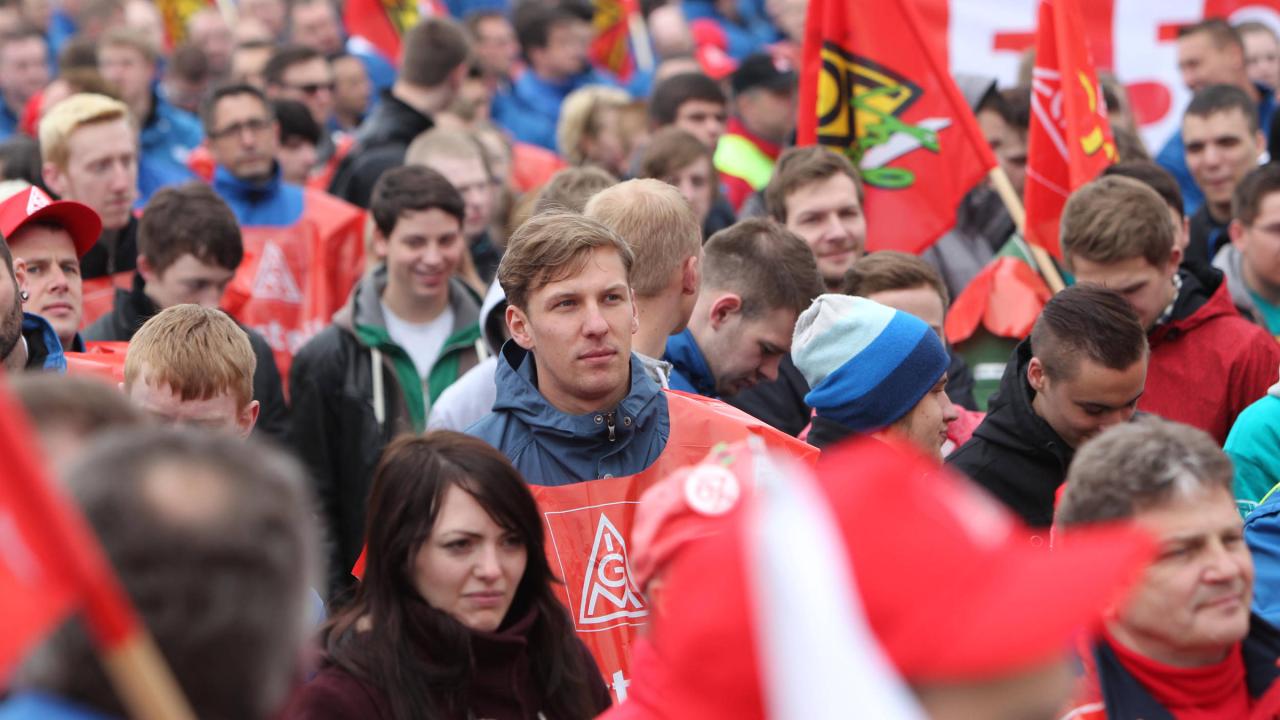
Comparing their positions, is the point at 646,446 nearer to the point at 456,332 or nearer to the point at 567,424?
the point at 567,424

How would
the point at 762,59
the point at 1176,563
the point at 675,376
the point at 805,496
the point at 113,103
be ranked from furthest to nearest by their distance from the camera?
the point at 762,59 → the point at 113,103 → the point at 675,376 → the point at 1176,563 → the point at 805,496

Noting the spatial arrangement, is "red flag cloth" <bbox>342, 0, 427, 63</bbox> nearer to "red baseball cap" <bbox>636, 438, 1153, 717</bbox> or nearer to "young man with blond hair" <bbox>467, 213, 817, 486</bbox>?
"young man with blond hair" <bbox>467, 213, 817, 486</bbox>

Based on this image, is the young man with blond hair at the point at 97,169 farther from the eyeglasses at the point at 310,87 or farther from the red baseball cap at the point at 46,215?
the eyeglasses at the point at 310,87

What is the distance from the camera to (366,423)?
6.73 meters

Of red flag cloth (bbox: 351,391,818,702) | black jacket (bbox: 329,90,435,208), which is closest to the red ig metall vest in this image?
red flag cloth (bbox: 351,391,818,702)

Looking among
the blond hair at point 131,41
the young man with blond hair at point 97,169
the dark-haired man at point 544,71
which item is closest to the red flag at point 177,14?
the dark-haired man at point 544,71

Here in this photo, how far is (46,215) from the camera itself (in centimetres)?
558

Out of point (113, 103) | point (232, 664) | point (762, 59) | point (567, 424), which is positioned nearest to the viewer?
point (232, 664)

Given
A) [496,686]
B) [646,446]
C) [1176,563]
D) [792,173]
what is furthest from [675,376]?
[1176,563]

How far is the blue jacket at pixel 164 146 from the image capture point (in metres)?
9.81

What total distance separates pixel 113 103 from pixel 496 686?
4.87 m

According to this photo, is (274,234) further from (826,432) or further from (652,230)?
(826,432)

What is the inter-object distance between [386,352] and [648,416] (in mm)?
2558

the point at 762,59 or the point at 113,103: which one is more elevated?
the point at 113,103
